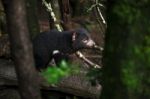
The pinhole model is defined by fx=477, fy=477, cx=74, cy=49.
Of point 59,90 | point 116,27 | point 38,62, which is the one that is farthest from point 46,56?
point 116,27

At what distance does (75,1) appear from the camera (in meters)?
16.0

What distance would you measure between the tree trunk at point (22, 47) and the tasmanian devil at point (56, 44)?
14.5 feet

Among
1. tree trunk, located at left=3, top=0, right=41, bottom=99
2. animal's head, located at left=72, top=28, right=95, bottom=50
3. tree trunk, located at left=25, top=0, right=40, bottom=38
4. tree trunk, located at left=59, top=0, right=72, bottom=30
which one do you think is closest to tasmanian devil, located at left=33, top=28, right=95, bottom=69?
animal's head, located at left=72, top=28, right=95, bottom=50

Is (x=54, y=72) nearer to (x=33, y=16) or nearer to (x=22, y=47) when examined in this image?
(x=22, y=47)

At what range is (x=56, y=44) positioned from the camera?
7.41 m

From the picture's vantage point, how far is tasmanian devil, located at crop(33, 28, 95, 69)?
709 cm

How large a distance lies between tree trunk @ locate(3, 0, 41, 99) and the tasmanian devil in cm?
442

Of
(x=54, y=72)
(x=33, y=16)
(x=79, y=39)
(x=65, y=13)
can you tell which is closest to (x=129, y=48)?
(x=54, y=72)

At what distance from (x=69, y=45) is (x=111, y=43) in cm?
529

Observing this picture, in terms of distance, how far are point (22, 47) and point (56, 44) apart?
507 cm

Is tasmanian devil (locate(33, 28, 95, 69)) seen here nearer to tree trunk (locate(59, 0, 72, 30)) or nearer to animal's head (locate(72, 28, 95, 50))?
animal's head (locate(72, 28, 95, 50))

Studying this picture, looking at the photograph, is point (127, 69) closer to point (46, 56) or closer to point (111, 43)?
point (111, 43)

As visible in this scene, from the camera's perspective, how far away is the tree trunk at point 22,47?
2.25 metres

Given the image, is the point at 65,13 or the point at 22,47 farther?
the point at 65,13
